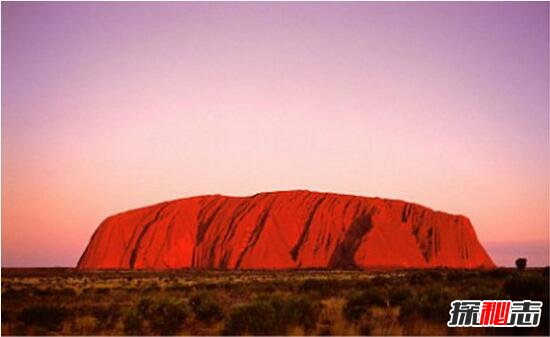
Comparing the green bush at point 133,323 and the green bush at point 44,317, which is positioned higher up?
the green bush at point 133,323

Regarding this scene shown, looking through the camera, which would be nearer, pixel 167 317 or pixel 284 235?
pixel 167 317

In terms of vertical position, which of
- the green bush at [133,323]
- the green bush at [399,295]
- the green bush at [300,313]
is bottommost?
the green bush at [399,295]

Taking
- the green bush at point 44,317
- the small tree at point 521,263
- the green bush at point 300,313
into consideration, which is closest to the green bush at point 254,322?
the green bush at point 300,313

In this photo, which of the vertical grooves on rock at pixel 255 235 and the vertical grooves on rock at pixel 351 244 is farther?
the vertical grooves on rock at pixel 255 235

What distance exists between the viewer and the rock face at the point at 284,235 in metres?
64.1

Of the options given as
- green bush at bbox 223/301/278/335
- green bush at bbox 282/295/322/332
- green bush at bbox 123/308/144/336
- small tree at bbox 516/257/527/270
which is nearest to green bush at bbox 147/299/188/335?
green bush at bbox 123/308/144/336

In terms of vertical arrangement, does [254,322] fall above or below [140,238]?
above

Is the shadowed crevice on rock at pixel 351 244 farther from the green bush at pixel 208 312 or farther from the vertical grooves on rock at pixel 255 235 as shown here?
the green bush at pixel 208 312

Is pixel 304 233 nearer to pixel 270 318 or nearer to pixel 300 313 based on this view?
pixel 300 313

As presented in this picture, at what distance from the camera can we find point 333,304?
Answer: 16516 millimetres

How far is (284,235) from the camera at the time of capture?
67.2m

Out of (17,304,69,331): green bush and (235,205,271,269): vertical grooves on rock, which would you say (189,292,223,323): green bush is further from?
(235,205,271,269): vertical grooves on rock

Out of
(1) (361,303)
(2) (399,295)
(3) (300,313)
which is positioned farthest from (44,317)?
(2) (399,295)

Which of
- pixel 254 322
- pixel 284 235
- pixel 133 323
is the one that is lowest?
pixel 284 235
